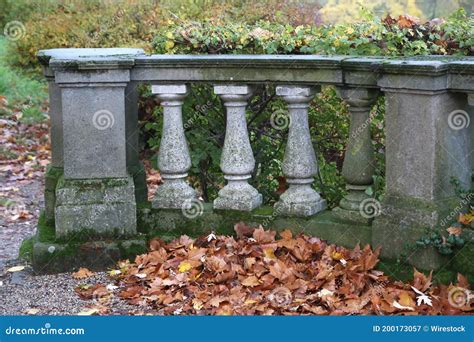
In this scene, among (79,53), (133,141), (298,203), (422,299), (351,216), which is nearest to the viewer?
(422,299)

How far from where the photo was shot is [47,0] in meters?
16.9

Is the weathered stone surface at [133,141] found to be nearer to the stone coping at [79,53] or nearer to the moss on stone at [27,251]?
the stone coping at [79,53]

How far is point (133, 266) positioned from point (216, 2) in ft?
31.0

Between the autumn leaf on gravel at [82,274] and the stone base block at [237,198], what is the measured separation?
0.85 metres

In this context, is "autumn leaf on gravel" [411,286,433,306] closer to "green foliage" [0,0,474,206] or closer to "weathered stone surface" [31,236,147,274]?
"green foliage" [0,0,474,206]

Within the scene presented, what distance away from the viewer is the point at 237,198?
4887mm

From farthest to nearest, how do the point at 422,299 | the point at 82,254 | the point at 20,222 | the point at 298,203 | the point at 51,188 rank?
the point at 20,222, the point at 51,188, the point at 82,254, the point at 298,203, the point at 422,299

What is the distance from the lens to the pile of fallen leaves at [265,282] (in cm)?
411

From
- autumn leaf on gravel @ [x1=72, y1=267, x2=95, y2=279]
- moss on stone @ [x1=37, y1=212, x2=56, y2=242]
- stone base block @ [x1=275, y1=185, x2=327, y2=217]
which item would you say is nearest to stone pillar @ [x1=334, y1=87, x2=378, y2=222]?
stone base block @ [x1=275, y1=185, x2=327, y2=217]

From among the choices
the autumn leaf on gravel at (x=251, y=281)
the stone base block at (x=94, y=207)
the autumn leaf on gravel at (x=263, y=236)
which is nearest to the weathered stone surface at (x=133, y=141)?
the stone base block at (x=94, y=207)

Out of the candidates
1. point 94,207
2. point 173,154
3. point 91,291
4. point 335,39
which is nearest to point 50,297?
point 91,291

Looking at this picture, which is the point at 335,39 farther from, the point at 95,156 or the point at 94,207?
the point at 94,207

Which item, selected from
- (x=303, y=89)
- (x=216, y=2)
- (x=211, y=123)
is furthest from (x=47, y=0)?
(x=303, y=89)

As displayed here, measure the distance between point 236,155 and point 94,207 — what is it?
91 cm
